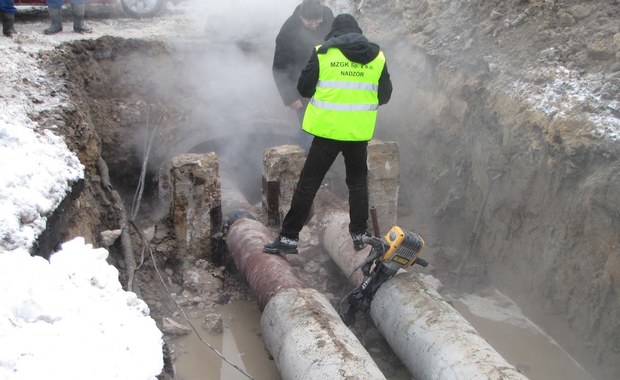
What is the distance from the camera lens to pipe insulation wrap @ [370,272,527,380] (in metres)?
3.38

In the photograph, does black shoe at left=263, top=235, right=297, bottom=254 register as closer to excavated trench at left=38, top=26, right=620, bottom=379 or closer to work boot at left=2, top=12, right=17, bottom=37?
excavated trench at left=38, top=26, right=620, bottom=379

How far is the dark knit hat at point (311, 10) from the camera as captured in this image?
601cm

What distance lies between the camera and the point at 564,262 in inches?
187

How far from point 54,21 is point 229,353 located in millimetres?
6107

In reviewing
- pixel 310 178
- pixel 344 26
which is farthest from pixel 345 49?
pixel 310 178

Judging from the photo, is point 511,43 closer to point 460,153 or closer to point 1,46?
point 460,153

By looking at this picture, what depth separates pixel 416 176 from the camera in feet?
23.3

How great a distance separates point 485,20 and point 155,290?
5150mm

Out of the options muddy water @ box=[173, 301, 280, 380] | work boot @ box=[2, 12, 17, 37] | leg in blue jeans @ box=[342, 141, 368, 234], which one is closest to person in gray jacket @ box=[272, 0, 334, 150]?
leg in blue jeans @ box=[342, 141, 368, 234]

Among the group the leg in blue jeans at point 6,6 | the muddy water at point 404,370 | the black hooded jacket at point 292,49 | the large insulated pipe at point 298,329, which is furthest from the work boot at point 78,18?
the muddy water at point 404,370

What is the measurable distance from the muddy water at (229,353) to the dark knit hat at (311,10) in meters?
3.25

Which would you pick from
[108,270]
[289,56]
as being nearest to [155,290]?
[108,270]

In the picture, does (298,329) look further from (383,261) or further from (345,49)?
(345,49)

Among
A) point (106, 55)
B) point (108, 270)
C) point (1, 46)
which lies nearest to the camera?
point (108, 270)
